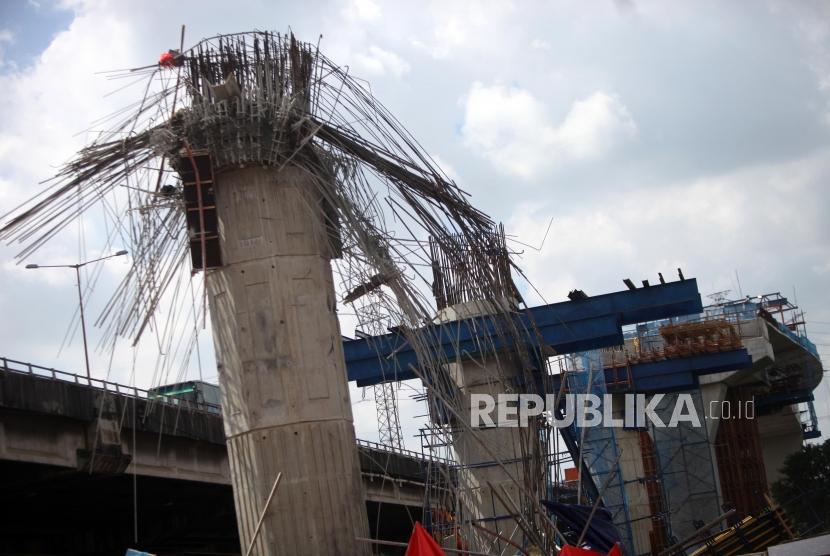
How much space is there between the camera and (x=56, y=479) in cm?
2456

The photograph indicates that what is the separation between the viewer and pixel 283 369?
1114cm

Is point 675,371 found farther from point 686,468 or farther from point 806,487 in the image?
point 686,468

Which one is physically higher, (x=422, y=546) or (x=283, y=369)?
(x=283, y=369)

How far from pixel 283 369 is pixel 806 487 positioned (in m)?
29.0

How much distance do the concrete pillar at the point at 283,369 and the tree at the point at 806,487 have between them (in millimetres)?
25935

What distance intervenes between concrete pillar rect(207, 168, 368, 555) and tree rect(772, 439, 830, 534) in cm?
2593

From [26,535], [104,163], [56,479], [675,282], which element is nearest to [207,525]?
[26,535]

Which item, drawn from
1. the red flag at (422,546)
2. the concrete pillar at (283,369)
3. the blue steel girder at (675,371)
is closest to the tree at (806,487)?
the blue steel girder at (675,371)

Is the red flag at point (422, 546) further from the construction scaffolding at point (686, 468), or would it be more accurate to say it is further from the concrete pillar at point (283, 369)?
the construction scaffolding at point (686, 468)

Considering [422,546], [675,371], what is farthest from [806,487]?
[422,546]

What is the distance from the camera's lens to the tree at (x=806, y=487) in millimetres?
34438

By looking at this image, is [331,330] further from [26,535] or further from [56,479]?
[26,535]

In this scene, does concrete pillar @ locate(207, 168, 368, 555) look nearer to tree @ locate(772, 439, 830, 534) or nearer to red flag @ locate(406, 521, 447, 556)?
red flag @ locate(406, 521, 447, 556)

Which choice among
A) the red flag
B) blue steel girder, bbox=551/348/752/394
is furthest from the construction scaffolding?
the red flag
